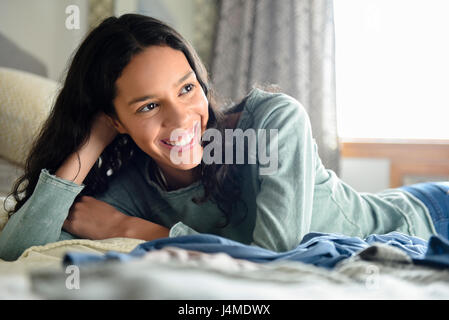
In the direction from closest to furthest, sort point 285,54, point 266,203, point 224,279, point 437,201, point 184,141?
point 224,279, point 266,203, point 184,141, point 437,201, point 285,54

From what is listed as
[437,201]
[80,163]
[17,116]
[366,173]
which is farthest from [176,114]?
[366,173]

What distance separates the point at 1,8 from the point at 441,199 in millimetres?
2172

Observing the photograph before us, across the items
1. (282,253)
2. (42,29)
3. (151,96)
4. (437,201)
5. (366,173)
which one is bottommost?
(366,173)

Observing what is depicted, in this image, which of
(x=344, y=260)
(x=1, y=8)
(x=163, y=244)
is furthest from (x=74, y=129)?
(x=1, y=8)

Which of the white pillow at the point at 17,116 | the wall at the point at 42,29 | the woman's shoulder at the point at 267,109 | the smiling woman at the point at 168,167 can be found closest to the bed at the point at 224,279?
the smiling woman at the point at 168,167

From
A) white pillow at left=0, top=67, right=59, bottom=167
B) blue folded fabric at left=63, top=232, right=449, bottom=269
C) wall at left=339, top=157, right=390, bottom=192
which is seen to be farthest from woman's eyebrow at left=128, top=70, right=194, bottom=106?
wall at left=339, top=157, right=390, bottom=192

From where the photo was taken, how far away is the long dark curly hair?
109 centimetres

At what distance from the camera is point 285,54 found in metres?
2.76

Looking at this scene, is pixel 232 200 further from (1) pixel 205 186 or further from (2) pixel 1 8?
(2) pixel 1 8

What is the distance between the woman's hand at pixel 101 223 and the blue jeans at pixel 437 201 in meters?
0.75

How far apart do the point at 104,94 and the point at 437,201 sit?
94 cm

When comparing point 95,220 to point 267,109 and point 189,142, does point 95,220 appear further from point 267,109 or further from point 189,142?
point 267,109

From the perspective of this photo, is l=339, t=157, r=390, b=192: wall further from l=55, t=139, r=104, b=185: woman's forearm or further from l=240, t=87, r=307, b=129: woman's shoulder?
l=55, t=139, r=104, b=185: woman's forearm

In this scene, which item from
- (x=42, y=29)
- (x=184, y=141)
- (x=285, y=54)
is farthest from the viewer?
(x=285, y=54)
